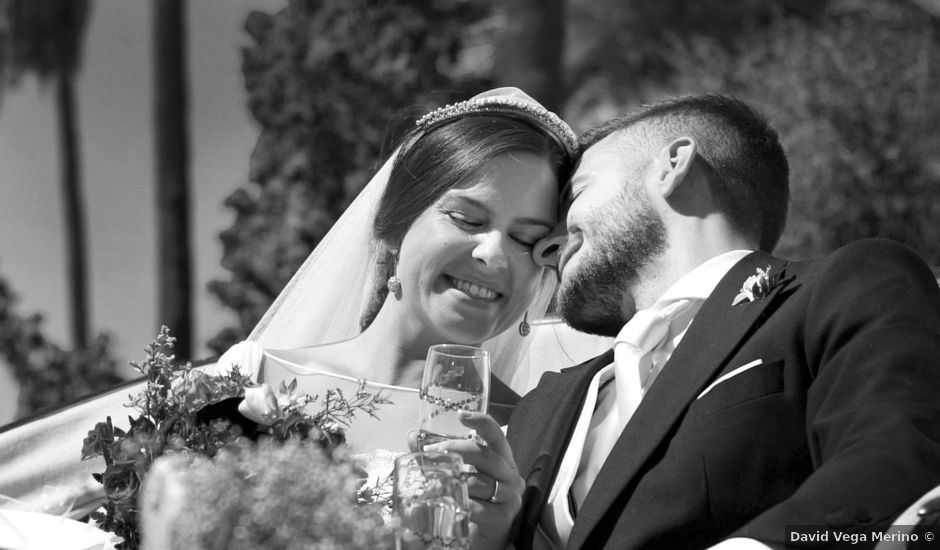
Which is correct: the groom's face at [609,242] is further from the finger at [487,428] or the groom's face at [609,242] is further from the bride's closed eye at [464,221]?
the finger at [487,428]

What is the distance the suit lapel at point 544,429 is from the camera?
3402 millimetres

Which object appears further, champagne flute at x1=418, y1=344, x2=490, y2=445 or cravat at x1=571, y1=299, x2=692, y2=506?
cravat at x1=571, y1=299, x2=692, y2=506

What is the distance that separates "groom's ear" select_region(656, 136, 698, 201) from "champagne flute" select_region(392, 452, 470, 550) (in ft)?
4.99

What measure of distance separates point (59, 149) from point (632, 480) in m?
8.34

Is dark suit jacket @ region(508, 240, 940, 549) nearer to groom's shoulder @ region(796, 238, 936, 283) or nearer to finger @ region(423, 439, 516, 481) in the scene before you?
groom's shoulder @ region(796, 238, 936, 283)

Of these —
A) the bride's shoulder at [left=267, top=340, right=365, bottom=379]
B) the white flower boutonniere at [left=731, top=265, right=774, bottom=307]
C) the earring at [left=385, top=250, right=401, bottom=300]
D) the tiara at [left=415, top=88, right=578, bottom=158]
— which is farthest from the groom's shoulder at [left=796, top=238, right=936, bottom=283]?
the bride's shoulder at [left=267, top=340, right=365, bottom=379]

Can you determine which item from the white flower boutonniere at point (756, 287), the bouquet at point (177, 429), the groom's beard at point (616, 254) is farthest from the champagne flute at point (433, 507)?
the groom's beard at point (616, 254)

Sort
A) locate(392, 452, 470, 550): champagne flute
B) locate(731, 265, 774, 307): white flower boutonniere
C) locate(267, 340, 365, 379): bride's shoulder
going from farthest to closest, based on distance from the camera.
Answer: locate(267, 340, 365, 379): bride's shoulder
locate(731, 265, 774, 307): white flower boutonniere
locate(392, 452, 470, 550): champagne flute

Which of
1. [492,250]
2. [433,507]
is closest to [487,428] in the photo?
[433,507]

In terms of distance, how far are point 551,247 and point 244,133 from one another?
703 centimetres

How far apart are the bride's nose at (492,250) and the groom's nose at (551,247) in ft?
0.40

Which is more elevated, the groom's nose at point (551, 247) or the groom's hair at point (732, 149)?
the groom's hair at point (732, 149)

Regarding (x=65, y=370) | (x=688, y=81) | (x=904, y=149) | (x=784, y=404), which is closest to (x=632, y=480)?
(x=784, y=404)

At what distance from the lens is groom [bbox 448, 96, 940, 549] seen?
265 centimetres
